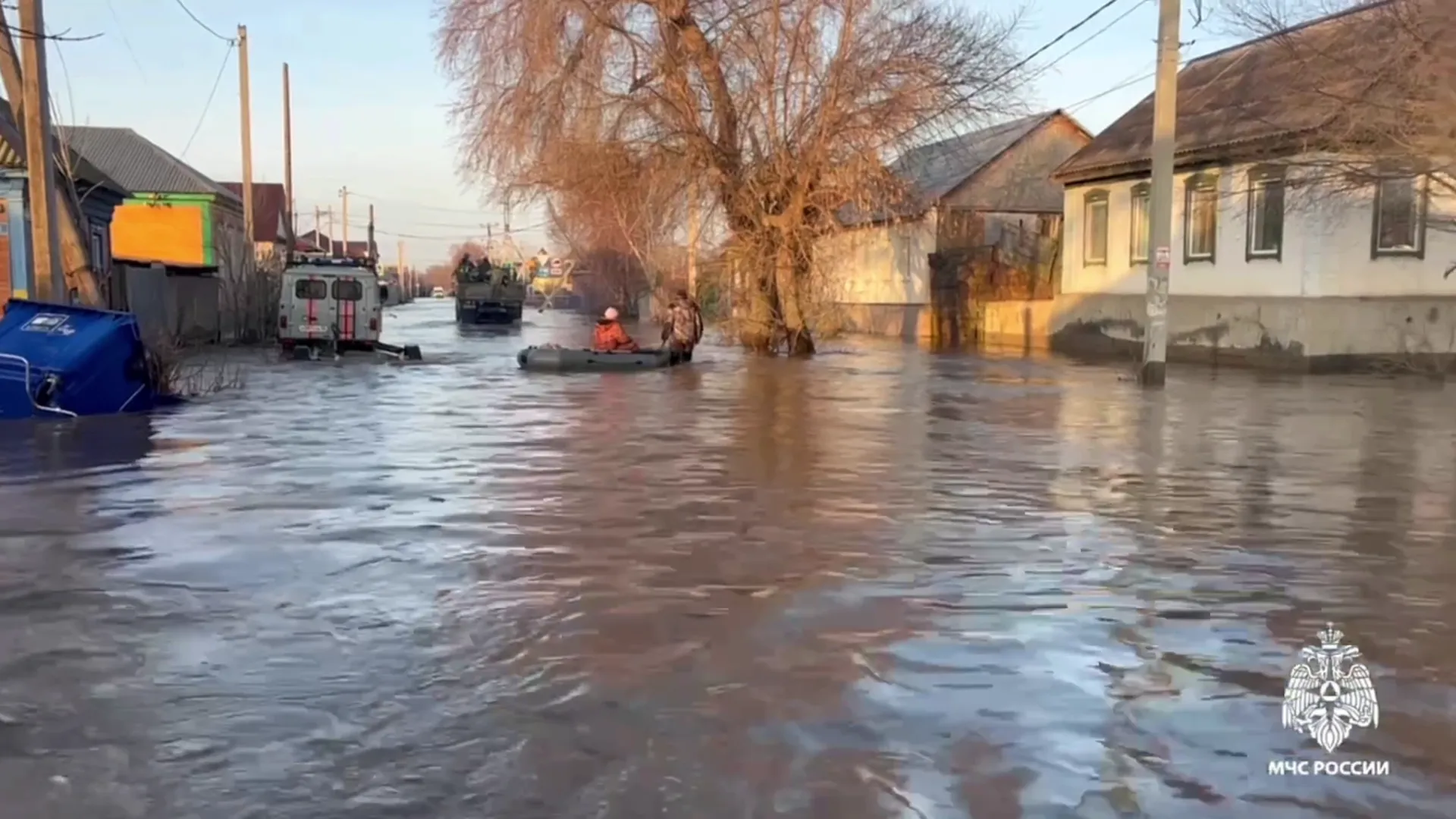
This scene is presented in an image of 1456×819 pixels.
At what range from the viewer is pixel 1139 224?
3209 centimetres

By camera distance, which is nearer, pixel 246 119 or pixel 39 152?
pixel 39 152

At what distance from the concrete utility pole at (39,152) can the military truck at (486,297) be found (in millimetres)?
39211

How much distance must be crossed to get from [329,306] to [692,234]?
29.4 feet

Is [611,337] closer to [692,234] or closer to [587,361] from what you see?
[587,361]

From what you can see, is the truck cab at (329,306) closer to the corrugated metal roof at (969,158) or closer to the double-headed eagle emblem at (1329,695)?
the corrugated metal roof at (969,158)

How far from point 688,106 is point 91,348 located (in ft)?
51.1

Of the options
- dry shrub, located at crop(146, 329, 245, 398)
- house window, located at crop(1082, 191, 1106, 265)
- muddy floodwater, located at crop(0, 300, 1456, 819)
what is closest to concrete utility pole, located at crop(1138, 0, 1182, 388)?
muddy floodwater, located at crop(0, 300, 1456, 819)

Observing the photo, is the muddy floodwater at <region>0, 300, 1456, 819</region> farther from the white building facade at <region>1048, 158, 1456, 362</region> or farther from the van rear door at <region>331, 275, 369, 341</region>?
the van rear door at <region>331, 275, 369, 341</region>

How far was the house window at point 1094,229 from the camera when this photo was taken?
34031mm

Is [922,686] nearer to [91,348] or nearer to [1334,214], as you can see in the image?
[91,348]

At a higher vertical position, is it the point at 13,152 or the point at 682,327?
the point at 13,152

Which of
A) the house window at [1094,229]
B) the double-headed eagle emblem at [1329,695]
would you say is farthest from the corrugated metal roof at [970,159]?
the double-headed eagle emblem at [1329,695]

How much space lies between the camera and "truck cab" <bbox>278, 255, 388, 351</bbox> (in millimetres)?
27469

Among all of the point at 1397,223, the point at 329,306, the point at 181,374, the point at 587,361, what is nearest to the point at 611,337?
the point at 587,361
